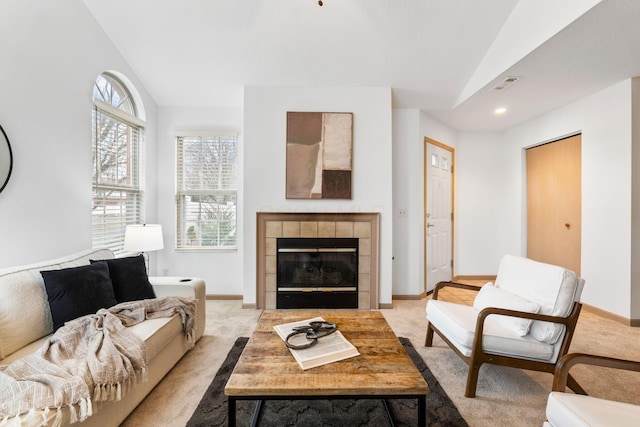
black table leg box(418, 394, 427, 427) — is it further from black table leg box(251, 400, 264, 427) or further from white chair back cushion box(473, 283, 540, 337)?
white chair back cushion box(473, 283, 540, 337)

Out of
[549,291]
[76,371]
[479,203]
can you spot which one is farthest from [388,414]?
[479,203]

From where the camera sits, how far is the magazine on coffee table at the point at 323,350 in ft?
4.53

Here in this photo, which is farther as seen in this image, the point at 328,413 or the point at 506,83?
the point at 506,83

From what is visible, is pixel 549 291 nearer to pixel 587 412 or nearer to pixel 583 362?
pixel 583 362

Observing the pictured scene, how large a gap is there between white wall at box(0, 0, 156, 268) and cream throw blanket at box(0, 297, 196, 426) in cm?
98

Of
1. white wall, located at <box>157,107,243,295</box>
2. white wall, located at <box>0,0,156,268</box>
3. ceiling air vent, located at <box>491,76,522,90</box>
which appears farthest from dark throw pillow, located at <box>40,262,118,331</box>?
ceiling air vent, located at <box>491,76,522,90</box>

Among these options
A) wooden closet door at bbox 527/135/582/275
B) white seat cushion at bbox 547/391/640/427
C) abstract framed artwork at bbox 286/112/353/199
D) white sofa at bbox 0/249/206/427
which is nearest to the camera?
white seat cushion at bbox 547/391/640/427

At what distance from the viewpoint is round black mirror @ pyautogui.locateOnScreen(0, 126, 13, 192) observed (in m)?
1.93

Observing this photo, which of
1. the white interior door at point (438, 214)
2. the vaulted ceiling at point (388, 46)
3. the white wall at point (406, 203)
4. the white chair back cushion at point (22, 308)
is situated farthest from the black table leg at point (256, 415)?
the vaulted ceiling at point (388, 46)

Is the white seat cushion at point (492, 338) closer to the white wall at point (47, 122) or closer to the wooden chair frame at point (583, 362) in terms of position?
the wooden chair frame at point (583, 362)

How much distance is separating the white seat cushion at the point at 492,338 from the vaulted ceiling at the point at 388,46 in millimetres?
2285

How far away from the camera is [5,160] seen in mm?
1947

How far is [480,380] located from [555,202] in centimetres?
304

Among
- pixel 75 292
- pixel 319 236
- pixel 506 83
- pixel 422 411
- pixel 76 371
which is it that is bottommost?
pixel 422 411
